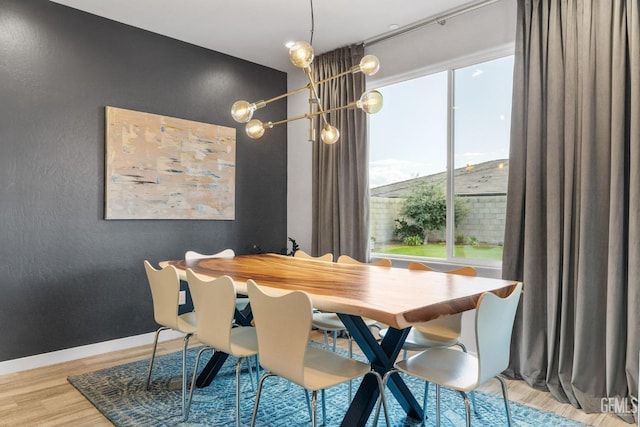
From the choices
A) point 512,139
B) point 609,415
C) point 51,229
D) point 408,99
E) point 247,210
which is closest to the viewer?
point 609,415

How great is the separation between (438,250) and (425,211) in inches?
14.2

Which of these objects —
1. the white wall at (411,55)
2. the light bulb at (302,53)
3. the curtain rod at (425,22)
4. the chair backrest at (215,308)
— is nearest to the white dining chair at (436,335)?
the chair backrest at (215,308)

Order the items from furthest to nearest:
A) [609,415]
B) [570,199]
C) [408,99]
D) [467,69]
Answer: [408,99]
[467,69]
[570,199]
[609,415]

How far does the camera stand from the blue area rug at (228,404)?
94.6 inches

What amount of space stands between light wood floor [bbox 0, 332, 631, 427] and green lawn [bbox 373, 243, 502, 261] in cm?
94

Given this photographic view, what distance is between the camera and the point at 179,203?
4.05 m

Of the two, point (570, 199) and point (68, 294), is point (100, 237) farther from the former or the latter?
point (570, 199)

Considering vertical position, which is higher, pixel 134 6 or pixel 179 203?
pixel 134 6

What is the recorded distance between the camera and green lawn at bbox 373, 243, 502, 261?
3.39 metres

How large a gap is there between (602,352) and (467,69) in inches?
89.5

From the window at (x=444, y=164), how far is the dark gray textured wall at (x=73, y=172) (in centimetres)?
176

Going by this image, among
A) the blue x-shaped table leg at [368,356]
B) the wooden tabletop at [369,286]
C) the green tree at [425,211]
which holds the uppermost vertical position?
the green tree at [425,211]

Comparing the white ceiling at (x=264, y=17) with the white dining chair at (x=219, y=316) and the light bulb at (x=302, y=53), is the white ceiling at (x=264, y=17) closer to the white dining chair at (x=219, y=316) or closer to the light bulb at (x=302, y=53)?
the light bulb at (x=302, y=53)

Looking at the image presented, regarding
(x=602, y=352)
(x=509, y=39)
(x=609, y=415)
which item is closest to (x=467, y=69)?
(x=509, y=39)
